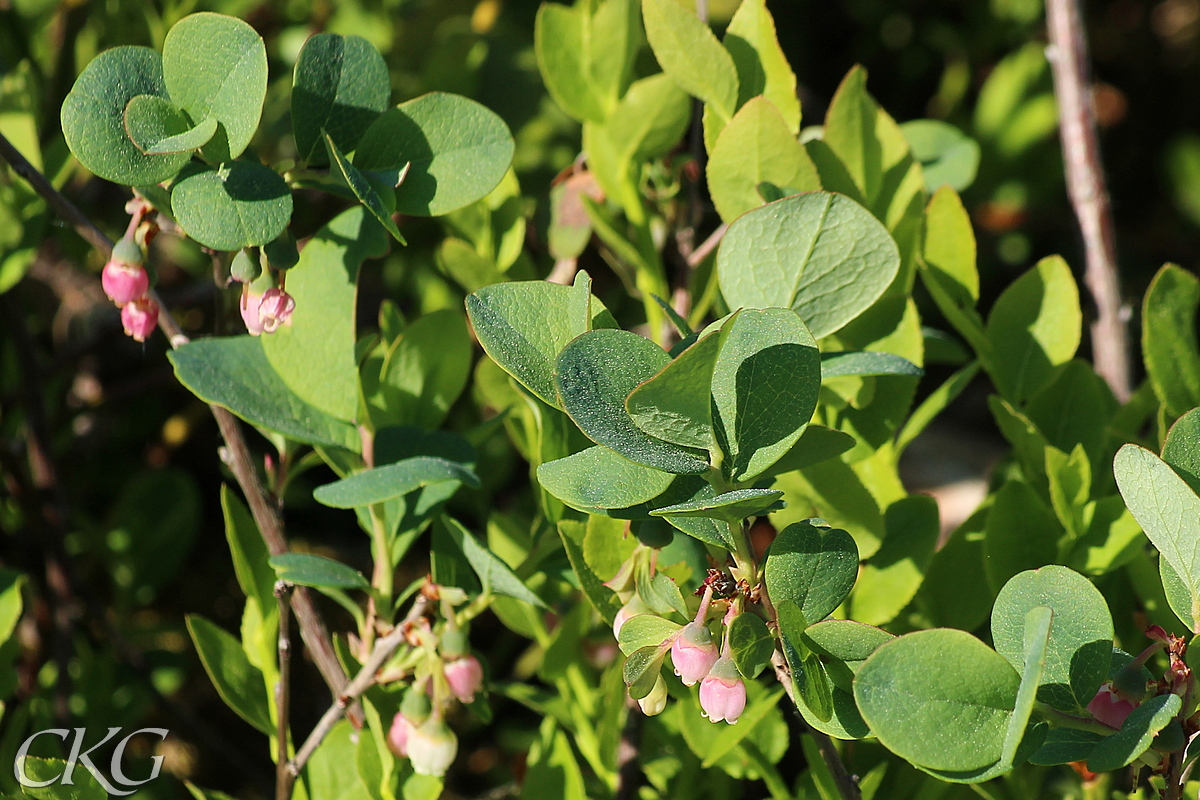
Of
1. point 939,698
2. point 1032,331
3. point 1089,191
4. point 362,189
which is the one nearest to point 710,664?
point 939,698

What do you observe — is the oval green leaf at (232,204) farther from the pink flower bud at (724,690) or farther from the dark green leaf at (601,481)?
the pink flower bud at (724,690)

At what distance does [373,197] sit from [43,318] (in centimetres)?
123

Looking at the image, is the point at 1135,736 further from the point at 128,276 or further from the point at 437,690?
the point at 128,276

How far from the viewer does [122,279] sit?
70 centimetres

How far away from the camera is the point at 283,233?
69 cm

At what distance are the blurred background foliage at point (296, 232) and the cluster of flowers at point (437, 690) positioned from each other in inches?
11.0

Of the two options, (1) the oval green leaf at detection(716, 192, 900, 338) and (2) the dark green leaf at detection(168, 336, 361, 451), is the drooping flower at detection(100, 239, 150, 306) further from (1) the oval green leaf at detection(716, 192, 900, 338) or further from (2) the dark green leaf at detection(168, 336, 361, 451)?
(1) the oval green leaf at detection(716, 192, 900, 338)

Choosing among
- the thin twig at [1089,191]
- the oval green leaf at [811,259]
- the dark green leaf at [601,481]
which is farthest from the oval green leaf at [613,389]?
the thin twig at [1089,191]

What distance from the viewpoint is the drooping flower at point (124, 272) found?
0.70 meters

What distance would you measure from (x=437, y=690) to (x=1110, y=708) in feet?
1.43

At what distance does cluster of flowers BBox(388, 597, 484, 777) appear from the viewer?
0.73 m

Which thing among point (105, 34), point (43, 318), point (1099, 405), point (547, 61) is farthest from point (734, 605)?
point (43, 318)

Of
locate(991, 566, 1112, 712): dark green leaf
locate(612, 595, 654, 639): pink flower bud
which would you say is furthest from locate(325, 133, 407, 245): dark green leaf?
locate(991, 566, 1112, 712): dark green leaf

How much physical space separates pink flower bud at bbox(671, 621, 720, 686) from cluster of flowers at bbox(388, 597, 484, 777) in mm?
224
